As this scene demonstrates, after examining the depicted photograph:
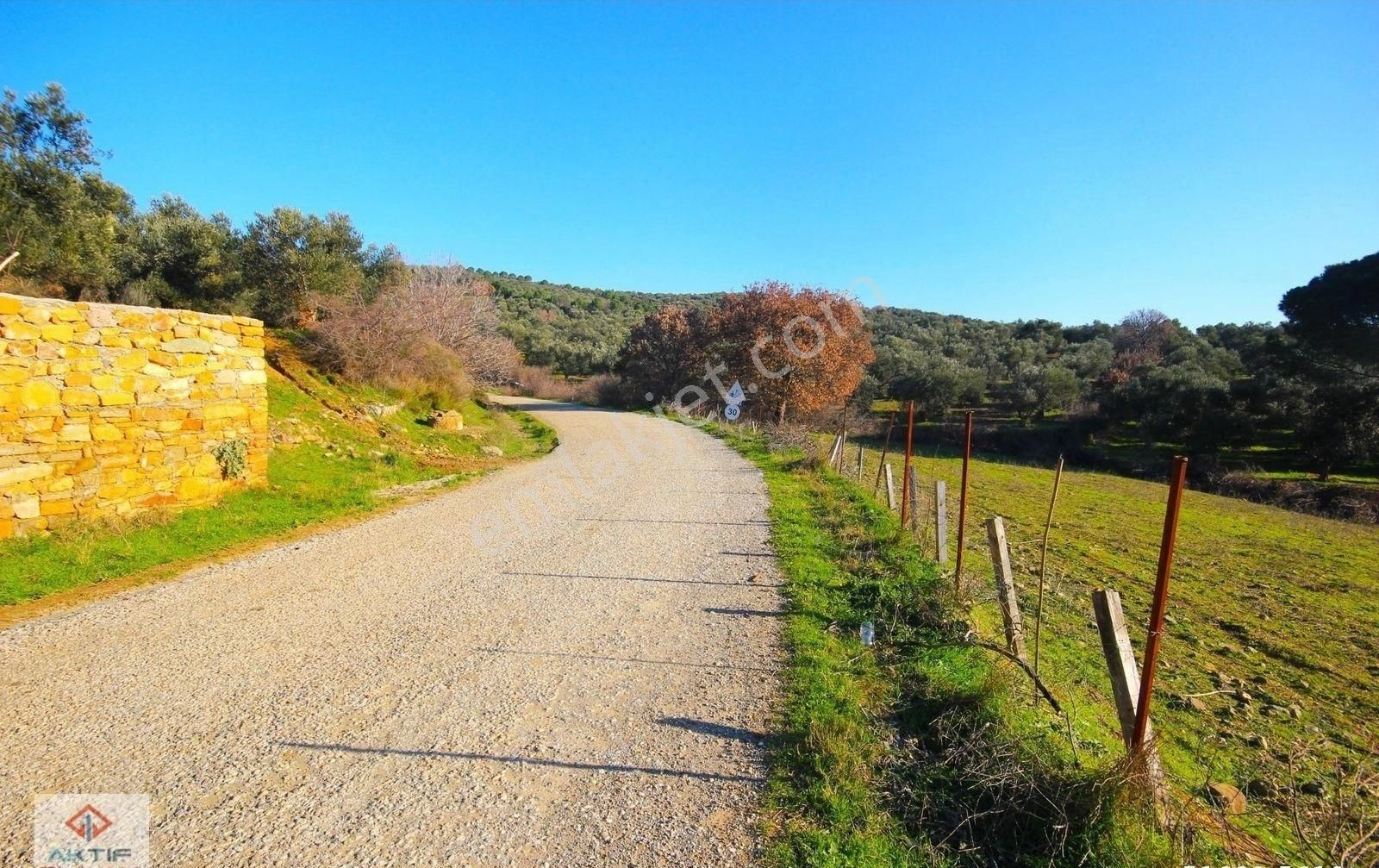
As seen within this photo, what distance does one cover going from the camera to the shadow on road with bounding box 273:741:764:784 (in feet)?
11.5

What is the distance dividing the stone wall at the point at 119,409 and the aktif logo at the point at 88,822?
562 cm

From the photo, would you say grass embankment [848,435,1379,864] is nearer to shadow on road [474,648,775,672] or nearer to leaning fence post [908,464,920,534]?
A: leaning fence post [908,464,920,534]

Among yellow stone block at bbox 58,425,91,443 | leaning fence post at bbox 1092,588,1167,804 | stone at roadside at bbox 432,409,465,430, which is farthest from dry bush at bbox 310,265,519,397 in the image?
leaning fence post at bbox 1092,588,1167,804

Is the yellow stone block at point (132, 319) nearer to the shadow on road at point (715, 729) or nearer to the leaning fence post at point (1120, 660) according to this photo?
the shadow on road at point (715, 729)

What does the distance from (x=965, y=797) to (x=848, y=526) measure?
5.88 m

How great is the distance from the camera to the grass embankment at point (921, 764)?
2947 mm

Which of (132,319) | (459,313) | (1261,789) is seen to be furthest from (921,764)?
(459,313)

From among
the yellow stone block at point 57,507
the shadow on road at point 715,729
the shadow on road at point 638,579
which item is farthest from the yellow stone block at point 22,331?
the shadow on road at point 715,729

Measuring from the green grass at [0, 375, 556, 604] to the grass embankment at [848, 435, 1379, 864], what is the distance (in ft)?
28.4

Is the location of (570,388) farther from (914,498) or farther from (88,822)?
(88,822)

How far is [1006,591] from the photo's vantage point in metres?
5.00

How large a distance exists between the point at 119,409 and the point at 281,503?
232 centimetres

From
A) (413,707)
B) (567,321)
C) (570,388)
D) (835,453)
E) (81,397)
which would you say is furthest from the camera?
(567,321)

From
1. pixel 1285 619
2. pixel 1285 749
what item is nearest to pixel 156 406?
pixel 1285 749
